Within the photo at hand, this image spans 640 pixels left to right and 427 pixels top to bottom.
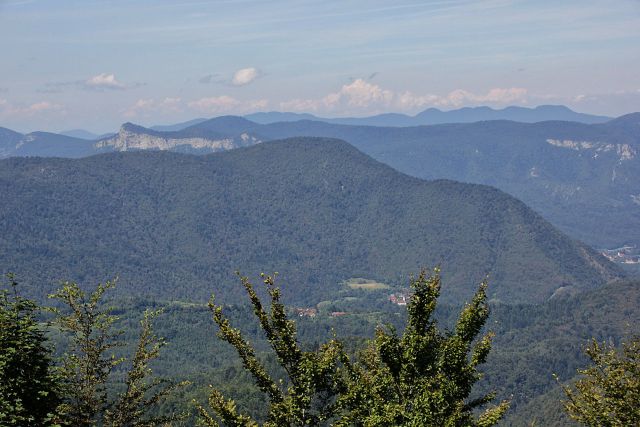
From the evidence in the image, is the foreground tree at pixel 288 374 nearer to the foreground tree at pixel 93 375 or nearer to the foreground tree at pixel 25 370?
the foreground tree at pixel 93 375

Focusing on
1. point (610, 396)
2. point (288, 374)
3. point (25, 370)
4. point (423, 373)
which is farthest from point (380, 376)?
point (25, 370)

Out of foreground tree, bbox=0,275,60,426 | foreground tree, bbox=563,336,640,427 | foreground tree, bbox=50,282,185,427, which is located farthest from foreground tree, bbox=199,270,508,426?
foreground tree, bbox=0,275,60,426

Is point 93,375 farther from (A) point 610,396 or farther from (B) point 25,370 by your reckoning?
(A) point 610,396

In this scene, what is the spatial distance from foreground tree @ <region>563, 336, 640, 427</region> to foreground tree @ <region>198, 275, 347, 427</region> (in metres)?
14.9

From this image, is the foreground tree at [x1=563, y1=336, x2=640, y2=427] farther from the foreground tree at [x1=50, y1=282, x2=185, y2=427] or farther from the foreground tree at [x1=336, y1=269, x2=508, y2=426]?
the foreground tree at [x1=50, y1=282, x2=185, y2=427]

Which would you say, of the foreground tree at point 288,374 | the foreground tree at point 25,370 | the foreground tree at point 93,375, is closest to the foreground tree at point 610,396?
the foreground tree at point 288,374

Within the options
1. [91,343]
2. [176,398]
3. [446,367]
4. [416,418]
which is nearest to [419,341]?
[446,367]

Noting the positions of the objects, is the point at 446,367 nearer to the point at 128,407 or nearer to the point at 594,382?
the point at 594,382

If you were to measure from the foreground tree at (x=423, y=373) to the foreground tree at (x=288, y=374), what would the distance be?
1.27m

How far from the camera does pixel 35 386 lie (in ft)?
119

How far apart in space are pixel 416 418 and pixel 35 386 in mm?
20768

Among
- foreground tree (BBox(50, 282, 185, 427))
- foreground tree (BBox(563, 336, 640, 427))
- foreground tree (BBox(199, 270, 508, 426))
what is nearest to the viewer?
foreground tree (BBox(199, 270, 508, 426))

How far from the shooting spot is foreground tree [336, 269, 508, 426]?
29125mm

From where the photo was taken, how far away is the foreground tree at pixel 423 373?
29.1 metres
